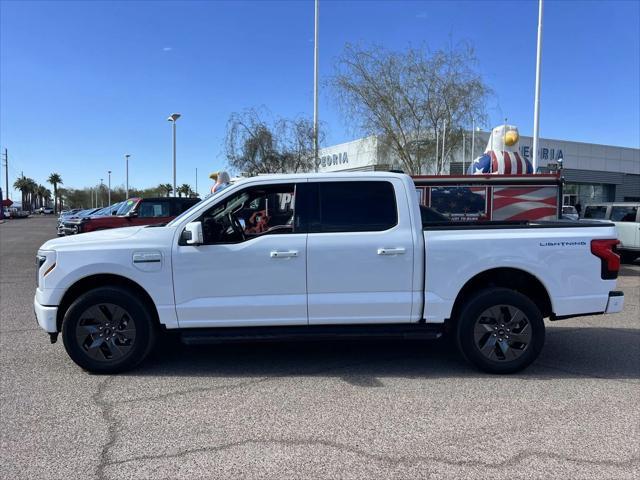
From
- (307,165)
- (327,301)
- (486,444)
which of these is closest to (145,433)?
(327,301)

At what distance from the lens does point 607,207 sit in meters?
15.5

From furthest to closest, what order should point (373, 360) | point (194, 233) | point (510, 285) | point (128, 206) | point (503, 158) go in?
point (128, 206)
point (503, 158)
point (373, 360)
point (510, 285)
point (194, 233)

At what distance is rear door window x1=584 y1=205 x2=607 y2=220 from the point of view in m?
15.4

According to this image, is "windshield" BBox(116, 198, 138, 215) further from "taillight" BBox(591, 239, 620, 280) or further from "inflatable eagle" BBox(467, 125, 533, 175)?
"taillight" BBox(591, 239, 620, 280)

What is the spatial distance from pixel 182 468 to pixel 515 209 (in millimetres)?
10299

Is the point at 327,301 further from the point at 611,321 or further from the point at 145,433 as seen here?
the point at 611,321

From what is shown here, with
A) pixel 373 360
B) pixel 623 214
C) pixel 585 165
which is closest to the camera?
pixel 373 360

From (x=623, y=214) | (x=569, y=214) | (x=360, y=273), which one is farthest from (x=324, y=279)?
(x=569, y=214)

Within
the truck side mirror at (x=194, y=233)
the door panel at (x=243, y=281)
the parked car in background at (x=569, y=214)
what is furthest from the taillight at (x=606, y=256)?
the parked car in background at (x=569, y=214)

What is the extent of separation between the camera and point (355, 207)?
4980 millimetres

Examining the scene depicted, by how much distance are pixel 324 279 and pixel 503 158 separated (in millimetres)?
10707

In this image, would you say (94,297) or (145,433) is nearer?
(145,433)

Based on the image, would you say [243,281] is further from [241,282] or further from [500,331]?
[500,331]

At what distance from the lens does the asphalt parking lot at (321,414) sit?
3293 mm
